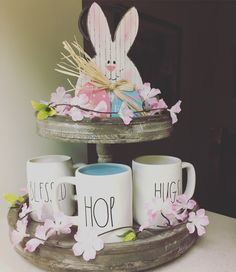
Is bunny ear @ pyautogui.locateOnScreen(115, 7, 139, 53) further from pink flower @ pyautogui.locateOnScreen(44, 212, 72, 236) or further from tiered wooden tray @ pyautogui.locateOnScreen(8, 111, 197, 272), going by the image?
pink flower @ pyautogui.locateOnScreen(44, 212, 72, 236)

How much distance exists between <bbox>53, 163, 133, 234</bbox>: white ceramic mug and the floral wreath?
2 cm

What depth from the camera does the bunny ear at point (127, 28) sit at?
0.65 m

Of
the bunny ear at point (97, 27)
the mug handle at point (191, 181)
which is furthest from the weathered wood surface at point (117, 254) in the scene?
the bunny ear at point (97, 27)

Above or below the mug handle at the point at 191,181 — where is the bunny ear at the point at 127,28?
above

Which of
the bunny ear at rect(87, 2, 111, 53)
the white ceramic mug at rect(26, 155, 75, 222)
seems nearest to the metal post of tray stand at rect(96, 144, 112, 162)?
the white ceramic mug at rect(26, 155, 75, 222)

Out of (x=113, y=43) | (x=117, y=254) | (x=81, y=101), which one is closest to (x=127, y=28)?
(x=113, y=43)

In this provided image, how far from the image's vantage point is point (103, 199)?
21.6 inches

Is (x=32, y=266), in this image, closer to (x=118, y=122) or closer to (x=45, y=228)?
(x=45, y=228)

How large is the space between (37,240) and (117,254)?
0.12 m

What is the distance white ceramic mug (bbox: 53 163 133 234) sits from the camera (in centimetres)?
55

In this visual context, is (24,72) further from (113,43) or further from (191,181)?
(191,181)

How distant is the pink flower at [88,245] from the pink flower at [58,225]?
52 millimetres

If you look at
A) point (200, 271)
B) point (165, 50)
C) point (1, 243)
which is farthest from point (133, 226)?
point (165, 50)

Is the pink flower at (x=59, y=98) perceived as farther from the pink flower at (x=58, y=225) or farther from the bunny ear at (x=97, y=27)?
the pink flower at (x=58, y=225)
